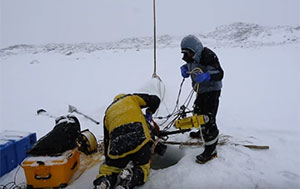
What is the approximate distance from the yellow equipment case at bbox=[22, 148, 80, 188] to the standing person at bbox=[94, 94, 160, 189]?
16.4 inches

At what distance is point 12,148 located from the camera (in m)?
2.61

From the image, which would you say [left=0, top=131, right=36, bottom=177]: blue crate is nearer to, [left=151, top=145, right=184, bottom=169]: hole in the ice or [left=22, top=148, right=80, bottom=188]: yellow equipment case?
[left=22, top=148, right=80, bottom=188]: yellow equipment case

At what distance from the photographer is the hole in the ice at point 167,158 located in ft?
9.42

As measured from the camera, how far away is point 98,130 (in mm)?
3820

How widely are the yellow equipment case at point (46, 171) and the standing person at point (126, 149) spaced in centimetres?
42

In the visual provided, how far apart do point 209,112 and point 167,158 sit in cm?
88

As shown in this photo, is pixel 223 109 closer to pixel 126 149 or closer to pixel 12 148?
pixel 126 149

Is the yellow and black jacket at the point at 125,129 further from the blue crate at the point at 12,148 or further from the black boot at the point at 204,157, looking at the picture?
the blue crate at the point at 12,148

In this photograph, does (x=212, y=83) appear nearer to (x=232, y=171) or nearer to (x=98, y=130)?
(x=232, y=171)

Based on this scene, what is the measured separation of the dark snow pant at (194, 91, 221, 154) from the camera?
7.63 feet

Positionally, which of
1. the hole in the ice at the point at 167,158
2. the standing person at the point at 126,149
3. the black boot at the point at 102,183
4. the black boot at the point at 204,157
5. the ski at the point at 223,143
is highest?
the standing person at the point at 126,149

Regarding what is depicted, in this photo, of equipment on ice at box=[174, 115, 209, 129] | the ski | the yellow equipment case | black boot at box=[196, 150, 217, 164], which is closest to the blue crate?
the yellow equipment case

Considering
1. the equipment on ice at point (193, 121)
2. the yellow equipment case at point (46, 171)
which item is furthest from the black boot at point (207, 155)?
the yellow equipment case at point (46, 171)

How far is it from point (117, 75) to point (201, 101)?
6.55m
